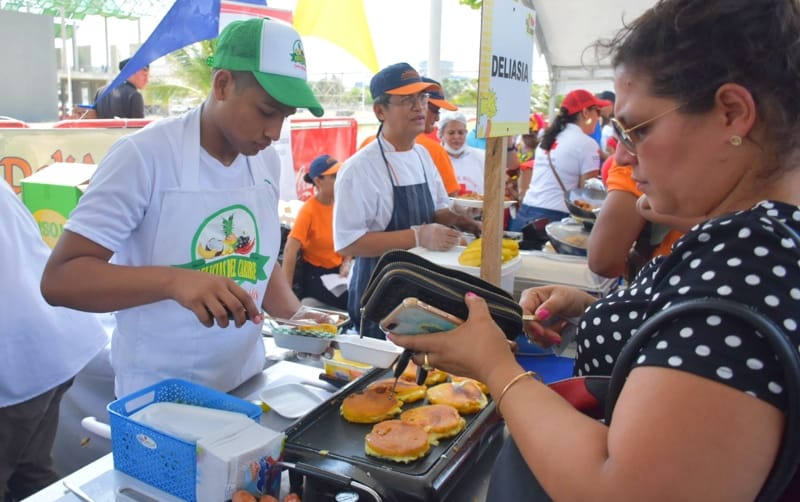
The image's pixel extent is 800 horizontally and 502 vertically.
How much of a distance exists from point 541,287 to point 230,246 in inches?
36.8

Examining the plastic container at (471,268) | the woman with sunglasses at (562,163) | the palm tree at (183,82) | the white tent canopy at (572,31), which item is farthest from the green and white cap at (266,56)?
the palm tree at (183,82)

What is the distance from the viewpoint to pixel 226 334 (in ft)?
5.92

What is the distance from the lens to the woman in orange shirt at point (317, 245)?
4.66m

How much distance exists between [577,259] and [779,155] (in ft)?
7.67

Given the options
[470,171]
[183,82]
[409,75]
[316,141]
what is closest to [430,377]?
[409,75]

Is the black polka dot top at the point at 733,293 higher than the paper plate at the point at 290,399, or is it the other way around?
the black polka dot top at the point at 733,293

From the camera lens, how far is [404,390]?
159 cm

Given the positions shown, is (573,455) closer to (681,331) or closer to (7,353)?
(681,331)

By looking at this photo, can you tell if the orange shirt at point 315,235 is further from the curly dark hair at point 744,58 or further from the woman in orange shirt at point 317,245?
the curly dark hair at point 744,58

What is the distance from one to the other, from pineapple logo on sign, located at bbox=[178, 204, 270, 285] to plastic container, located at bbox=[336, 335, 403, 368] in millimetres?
368

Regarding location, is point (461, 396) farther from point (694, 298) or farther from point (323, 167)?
point (323, 167)

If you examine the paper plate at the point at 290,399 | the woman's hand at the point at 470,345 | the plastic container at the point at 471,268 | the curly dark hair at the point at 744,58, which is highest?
the curly dark hair at the point at 744,58

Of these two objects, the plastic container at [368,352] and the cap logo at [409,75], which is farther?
the cap logo at [409,75]

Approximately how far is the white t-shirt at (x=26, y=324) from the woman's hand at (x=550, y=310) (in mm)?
1718
